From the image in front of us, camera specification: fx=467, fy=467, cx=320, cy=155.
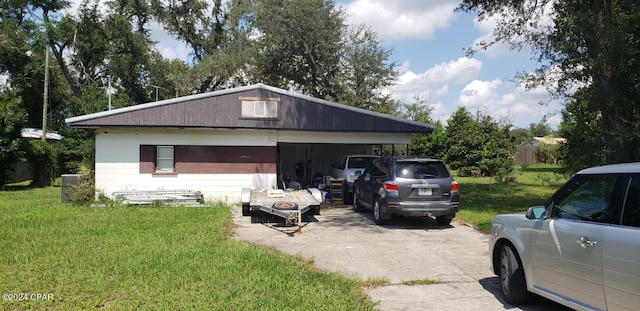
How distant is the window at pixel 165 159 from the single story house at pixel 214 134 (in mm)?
33

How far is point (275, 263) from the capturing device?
288 inches

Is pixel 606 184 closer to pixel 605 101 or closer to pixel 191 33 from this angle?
pixel 605 101

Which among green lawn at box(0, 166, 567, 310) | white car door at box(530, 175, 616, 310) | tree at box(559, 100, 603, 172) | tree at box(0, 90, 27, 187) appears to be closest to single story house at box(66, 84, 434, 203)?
green lawn at box(0, 166, 567, 310)

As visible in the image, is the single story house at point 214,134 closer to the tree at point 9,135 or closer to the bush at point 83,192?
the bush at point 83,192

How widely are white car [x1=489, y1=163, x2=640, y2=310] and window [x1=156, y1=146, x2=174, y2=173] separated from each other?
13.0 m

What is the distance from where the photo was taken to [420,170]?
11055 mm

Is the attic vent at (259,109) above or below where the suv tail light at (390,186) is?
above

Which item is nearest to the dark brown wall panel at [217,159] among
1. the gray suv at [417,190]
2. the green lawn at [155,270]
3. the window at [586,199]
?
the green lawn at [155,270]

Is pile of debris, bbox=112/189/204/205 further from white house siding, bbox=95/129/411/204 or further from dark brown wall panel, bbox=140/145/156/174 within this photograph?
dark brown wall panel, bbox=140/145/156/174

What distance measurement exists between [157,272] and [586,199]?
5558mm

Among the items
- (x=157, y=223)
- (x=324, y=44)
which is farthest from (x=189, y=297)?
(x=324, y=44)

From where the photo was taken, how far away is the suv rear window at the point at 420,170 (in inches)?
432

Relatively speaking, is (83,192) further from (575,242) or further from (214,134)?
(575,242)

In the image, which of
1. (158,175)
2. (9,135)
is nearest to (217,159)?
(158,175)
